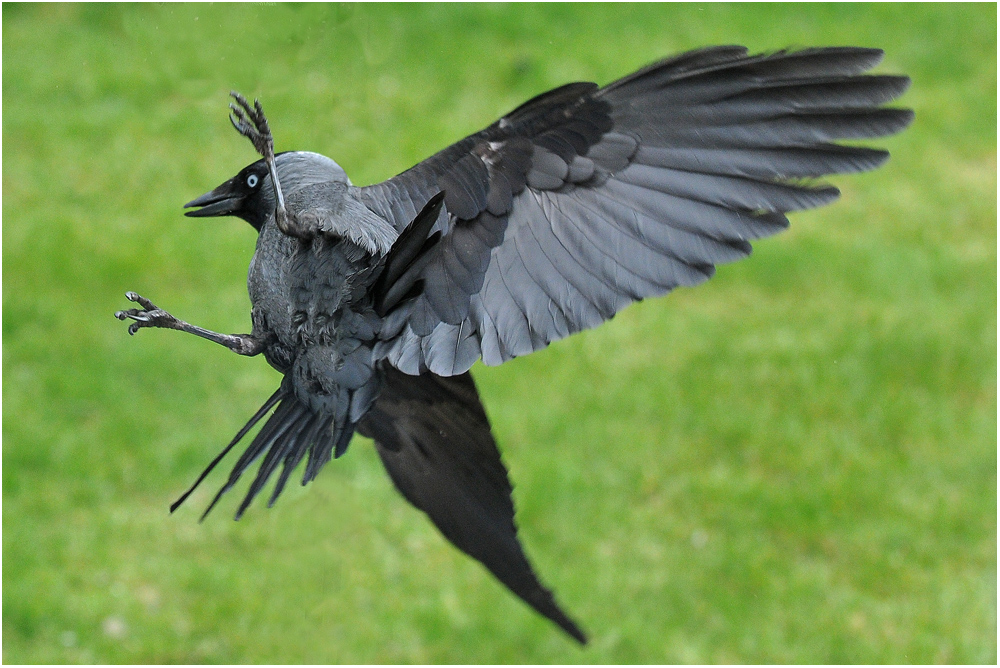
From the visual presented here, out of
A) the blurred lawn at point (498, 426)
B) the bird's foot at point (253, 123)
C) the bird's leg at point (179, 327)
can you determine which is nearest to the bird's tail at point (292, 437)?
the bird's leg at point (179, 327)

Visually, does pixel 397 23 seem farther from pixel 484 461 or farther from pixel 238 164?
pixel 484 461

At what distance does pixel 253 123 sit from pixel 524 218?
44cm

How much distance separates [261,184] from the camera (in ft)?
5.99

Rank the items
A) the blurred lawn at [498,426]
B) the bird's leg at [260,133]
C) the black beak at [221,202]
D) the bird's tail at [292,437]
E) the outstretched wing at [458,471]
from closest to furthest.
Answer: the bird's leg at [260,133] → the bird's tail at [292,437] → the black beak at [221,202] → the outstretched wing at [458,471] → the blurred lawn at [498,426]

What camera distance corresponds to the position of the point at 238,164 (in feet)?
16.6

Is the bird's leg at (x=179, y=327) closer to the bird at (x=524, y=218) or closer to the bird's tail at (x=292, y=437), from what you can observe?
the bird at (x=524, y=218)

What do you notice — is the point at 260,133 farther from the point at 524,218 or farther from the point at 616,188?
the point at 616,188

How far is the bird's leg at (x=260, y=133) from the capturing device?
158 cm

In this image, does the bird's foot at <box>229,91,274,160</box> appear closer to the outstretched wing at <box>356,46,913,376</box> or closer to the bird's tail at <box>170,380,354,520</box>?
the outstretched wing at <box>356,46,913,376</box>

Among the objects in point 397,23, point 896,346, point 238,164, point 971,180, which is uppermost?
point 397,23

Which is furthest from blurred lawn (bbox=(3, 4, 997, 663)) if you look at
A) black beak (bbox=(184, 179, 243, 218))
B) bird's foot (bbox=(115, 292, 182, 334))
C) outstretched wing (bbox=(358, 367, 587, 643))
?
bird's foot (bbox=(115, 292, 182, 334))

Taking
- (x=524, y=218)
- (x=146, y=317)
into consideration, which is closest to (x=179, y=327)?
(x=146, y=317)

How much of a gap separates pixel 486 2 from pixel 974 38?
142 inches

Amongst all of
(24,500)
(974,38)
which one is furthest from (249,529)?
(974,38)
